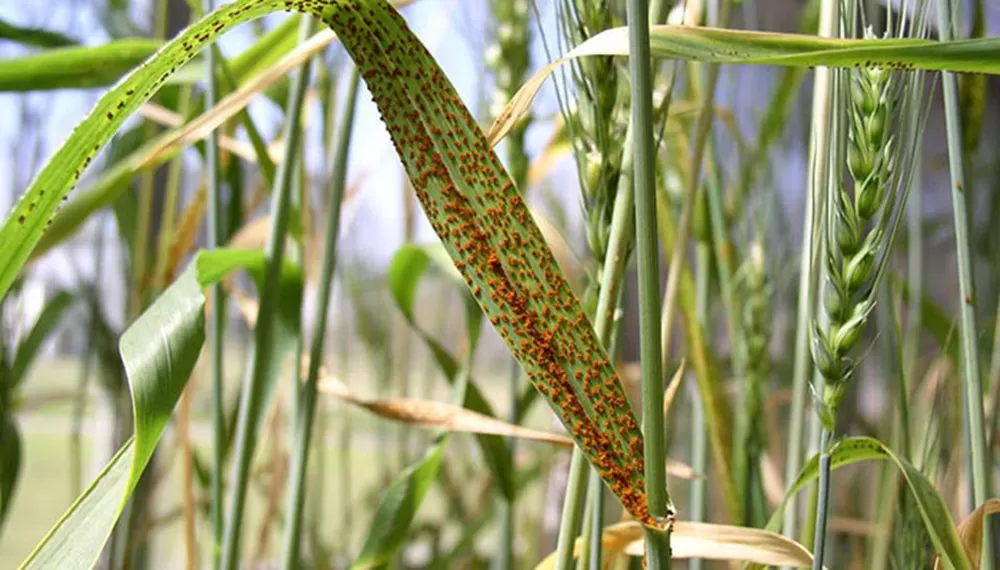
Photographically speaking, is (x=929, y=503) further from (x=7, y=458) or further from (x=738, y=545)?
(x=7, y=458)

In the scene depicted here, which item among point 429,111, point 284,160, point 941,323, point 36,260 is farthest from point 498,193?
point 941,323

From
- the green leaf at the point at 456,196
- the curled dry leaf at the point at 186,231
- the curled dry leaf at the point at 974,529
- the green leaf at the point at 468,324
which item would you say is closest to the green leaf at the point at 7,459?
the curled dry leaf at the point at 186,231

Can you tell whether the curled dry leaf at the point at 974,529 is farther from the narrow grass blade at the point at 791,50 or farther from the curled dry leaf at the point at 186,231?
the curled dry leaf at the point at 186,231

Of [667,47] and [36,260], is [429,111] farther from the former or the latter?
[36,260]

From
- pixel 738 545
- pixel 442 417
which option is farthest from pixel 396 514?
pixel 738 545

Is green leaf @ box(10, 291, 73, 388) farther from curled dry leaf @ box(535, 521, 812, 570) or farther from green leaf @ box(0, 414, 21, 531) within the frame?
curled dry leaf @ box(535, 521, 812, 570)

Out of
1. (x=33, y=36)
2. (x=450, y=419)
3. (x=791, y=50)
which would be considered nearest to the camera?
(x=791, y=50)
